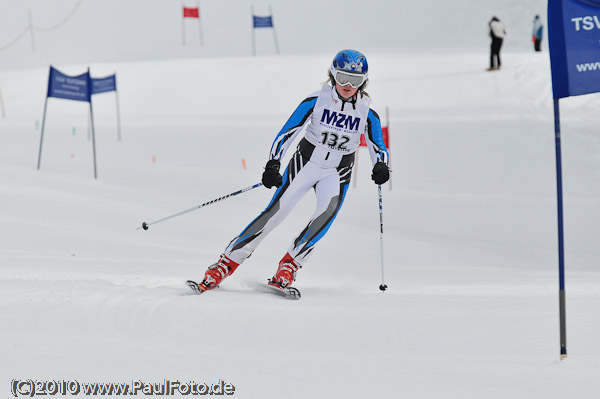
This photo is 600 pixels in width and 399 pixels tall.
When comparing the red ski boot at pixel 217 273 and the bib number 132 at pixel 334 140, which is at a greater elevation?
the bib number 132 at pixel 334 140

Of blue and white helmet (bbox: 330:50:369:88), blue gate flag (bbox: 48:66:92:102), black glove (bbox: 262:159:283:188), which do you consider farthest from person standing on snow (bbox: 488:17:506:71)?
black glove (bbox: 262:159:283:188)

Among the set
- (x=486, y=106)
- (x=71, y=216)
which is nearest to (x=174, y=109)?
(x=486, y=106)

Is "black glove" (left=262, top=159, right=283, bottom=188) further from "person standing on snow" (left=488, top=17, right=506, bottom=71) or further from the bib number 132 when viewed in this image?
"person standing on snow" (left=488, top=17, right=506, bottom=71)

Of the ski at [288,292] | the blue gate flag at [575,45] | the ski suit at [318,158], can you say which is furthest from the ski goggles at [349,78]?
the blue gate flag at [575,45]

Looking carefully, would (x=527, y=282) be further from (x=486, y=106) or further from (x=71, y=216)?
(x=486, y=106)

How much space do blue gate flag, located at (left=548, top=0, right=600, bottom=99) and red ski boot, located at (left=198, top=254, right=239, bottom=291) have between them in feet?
8.59

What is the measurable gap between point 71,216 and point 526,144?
9147 mm

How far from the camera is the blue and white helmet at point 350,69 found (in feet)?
16.4

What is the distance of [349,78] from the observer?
5.02 m

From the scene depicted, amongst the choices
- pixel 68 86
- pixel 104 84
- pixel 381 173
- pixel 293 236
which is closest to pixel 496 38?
pixel 104 84

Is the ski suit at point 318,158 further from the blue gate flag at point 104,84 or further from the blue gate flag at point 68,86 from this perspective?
the blue gate flag at point 104,84

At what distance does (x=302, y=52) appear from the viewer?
27.5 meters

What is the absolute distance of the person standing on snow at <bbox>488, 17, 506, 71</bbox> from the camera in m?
19.5

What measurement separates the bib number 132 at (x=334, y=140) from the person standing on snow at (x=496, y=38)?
1545 cm
